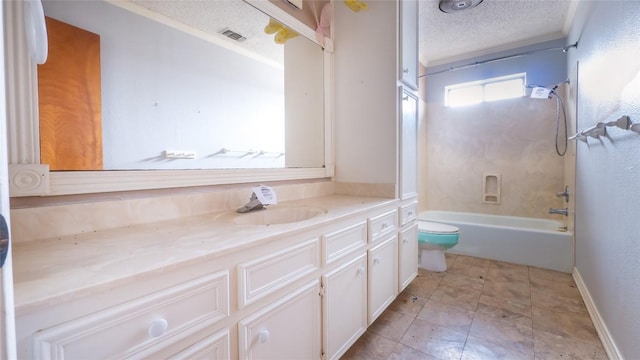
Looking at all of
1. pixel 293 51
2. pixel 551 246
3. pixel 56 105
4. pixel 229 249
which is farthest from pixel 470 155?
pixel 56 105

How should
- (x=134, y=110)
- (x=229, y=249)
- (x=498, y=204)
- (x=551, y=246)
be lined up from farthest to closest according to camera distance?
(x=498, y=204), (x=551, y=246), (x=134, y=110), (x=229, y=249)

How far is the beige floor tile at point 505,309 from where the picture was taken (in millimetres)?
1725

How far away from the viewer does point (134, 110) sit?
1.21m

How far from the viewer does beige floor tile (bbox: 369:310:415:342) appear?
5.19 feet

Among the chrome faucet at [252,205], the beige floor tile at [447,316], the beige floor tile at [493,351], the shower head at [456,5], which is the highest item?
the shower head at [456,5]

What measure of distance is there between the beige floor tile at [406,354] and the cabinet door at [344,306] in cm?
21

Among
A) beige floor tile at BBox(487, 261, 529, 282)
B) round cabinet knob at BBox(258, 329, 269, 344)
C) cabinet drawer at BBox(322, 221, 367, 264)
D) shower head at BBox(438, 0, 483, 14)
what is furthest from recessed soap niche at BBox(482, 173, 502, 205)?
round cabinet knob at BBox(258, 329, 269, 344)

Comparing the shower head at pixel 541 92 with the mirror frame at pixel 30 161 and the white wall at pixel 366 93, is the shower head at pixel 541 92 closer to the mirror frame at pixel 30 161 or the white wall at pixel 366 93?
the white wall at pixel 366 93

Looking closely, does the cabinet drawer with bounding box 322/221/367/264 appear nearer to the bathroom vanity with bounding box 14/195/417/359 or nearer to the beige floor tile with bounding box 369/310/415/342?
the bathroom vanity with bounding box 14/195/417/359

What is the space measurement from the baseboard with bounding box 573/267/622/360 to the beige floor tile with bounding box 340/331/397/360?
3.50ft

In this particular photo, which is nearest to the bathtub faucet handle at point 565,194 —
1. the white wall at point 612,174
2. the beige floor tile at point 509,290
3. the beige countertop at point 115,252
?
the white wall at point 612,174

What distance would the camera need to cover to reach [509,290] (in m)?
2.11

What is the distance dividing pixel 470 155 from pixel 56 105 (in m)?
3.73

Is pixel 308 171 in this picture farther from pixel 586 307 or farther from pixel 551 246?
pixel 551 246
